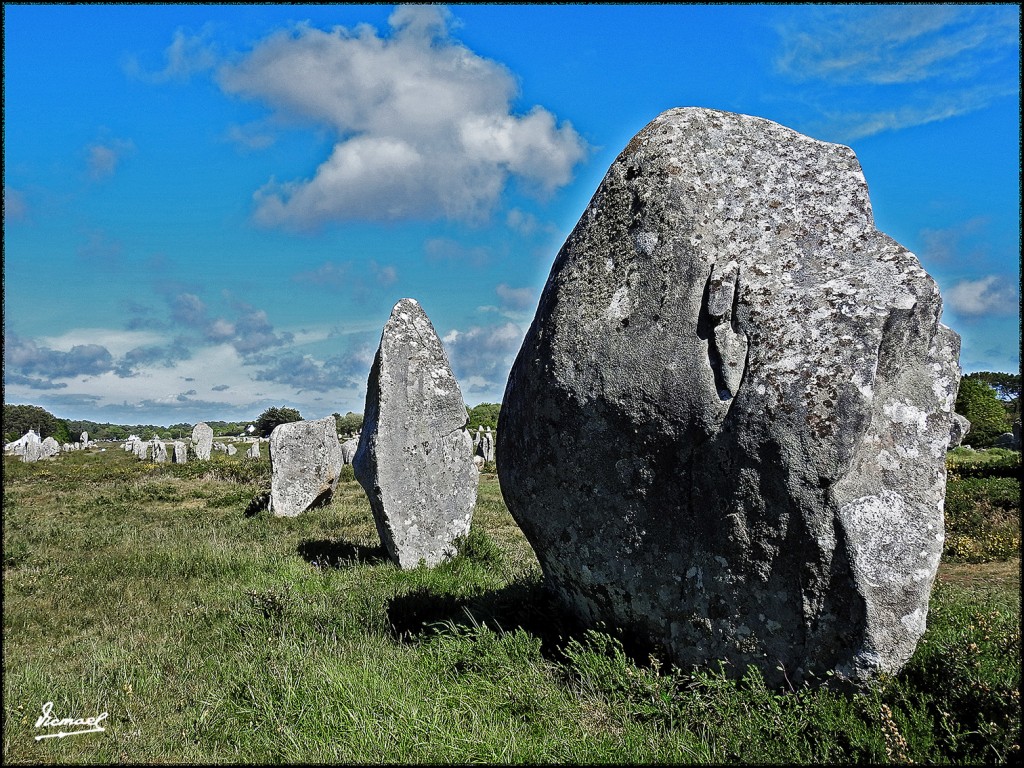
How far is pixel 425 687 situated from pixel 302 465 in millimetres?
11161

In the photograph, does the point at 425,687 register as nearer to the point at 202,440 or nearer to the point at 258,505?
the point at 258,505

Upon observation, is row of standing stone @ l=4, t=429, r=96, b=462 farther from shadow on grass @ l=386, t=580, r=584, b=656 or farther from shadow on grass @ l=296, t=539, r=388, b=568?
shadow on grass @ l=386, t=580, r=584, b=656

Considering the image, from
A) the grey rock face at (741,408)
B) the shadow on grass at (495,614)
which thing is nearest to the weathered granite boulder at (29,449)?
the shadow on grass at (495,614)

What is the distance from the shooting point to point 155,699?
4.89 meters

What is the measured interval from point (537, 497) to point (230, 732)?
246 centimetres

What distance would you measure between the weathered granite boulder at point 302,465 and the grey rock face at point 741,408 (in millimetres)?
10614

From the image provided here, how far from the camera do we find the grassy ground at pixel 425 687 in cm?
381

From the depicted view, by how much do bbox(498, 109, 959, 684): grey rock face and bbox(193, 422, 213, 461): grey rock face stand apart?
36244 mm

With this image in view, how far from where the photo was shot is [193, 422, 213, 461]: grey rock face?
37.7 metres

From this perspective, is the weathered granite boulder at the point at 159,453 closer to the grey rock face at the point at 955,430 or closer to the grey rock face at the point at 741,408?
the grey rock face at the point at 741,408

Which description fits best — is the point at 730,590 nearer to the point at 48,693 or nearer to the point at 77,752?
the point at 77,752

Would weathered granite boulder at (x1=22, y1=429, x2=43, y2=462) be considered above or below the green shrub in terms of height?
below
